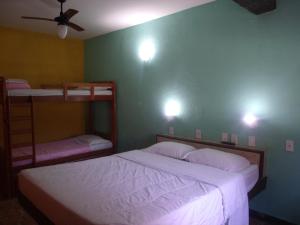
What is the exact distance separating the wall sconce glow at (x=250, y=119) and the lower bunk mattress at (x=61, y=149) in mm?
2497

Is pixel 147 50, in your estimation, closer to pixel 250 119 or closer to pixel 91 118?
pixel 250 119

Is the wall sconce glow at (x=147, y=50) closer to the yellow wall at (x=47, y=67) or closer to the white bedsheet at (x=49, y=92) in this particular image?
the white bedsheet at (x=49, y=92)

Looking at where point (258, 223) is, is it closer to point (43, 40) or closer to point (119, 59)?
point (119, 59)

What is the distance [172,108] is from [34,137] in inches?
85.6

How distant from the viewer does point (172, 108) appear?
3514 millimetres

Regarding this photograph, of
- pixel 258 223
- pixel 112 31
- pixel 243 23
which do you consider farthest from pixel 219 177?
pixel 112 31

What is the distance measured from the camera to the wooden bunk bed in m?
3.24

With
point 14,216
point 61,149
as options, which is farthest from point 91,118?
point 14,216

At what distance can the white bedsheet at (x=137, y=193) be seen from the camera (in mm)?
1628

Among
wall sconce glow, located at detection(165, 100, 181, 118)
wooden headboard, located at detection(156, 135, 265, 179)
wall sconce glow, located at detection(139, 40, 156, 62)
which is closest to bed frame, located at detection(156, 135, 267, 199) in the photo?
wooden headboard, located at detection(156, 135, 265, 179)

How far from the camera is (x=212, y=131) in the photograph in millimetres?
3072

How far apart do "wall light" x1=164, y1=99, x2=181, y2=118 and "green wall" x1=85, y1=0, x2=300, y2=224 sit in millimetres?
84

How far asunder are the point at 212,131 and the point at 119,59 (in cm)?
220

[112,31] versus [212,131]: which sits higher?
[112,31]
